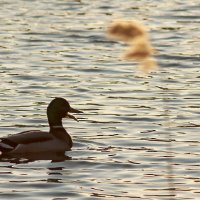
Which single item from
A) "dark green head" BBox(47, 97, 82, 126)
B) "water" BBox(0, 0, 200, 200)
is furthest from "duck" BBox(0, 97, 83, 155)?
"water" BBox(0, 0, 200, 200)

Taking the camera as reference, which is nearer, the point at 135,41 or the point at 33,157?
the point at 135,41

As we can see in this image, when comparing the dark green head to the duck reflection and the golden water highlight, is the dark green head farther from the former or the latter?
the golden water highlight

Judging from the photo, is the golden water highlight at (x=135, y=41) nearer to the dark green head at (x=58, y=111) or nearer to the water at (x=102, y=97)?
the water at (x=102, y=97)

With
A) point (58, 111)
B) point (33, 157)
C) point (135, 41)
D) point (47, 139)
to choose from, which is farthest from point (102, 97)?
point (135, 41)

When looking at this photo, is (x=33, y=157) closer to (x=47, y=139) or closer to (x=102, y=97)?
(x=47, y=139)

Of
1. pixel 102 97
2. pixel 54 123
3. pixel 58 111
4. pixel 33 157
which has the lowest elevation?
pixel 102 97

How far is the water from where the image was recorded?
1489 cm

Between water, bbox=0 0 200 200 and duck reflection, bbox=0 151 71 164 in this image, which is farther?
duck reflection, bbox=0 151 71 164

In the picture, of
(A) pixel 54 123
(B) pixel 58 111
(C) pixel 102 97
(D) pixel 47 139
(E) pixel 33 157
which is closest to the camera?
(E) pixel 33 157

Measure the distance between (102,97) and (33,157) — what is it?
15.5 ft

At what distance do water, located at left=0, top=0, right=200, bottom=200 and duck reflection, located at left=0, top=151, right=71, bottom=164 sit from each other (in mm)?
108

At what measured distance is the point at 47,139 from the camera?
18.1 m

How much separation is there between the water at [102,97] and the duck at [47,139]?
28 centimetres

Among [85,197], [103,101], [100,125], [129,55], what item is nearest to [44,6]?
[103,101]
